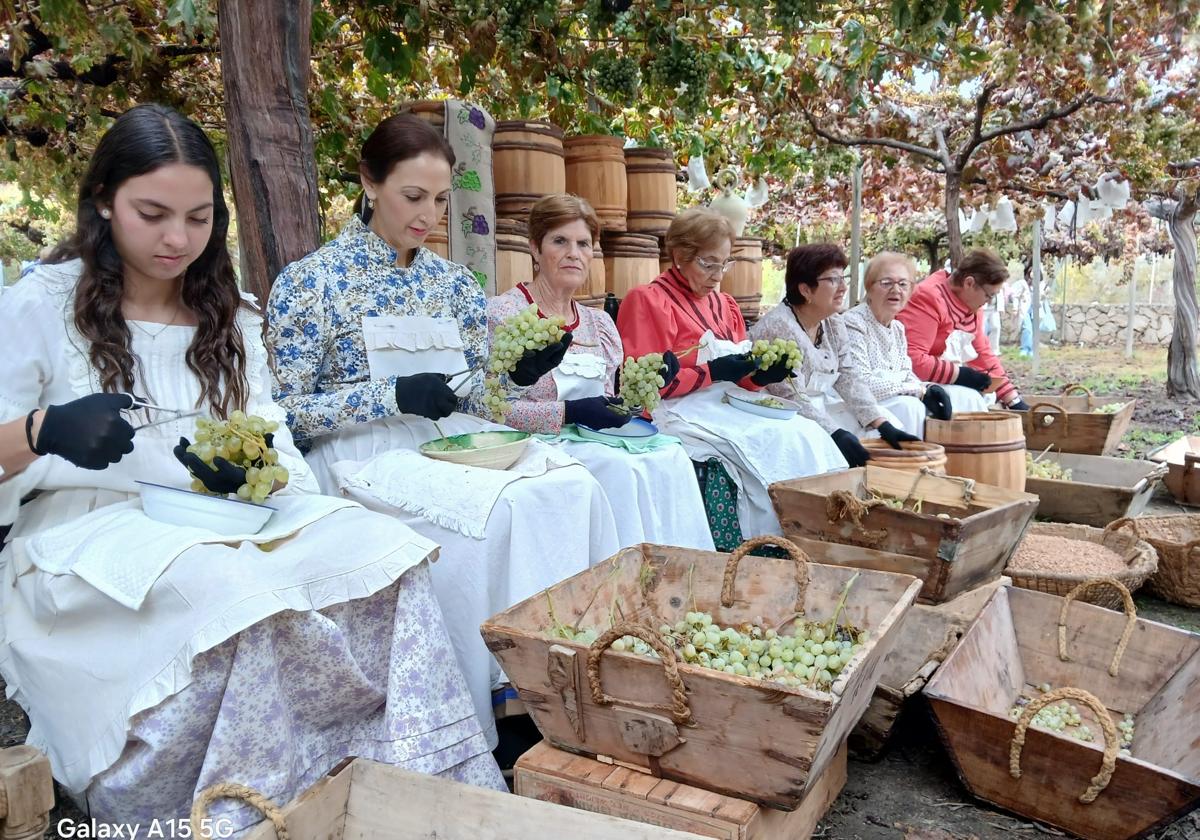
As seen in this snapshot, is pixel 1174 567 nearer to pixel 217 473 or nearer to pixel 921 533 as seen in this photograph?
pixel 921 533

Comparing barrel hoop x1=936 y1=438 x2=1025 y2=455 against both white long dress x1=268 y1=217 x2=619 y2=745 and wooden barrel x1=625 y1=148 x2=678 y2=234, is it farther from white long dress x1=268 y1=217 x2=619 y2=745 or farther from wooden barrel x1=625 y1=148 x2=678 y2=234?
white long dress x1=268 y1=217 x2=619 y2=745

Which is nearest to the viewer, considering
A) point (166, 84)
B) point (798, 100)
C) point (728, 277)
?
point (166, 84)

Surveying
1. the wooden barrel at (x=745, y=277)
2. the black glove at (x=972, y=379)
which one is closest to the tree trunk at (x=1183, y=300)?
the black glove at (x=972, y=379)

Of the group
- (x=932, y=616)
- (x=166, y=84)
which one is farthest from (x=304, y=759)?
(x=166, y=84)

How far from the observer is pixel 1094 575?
3299mm

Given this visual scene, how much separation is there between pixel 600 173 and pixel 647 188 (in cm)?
35

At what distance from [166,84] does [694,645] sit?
4.51 m

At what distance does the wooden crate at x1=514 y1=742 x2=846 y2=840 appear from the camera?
1.71 metres

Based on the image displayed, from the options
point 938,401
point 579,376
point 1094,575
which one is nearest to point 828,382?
point 938,401

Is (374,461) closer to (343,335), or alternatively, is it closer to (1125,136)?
(343,335)

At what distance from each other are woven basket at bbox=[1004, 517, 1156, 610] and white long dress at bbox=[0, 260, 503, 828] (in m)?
2.23

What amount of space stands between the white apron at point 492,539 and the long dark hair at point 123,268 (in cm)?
46

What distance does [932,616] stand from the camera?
2.63 meters

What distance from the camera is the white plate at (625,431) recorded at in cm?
311
